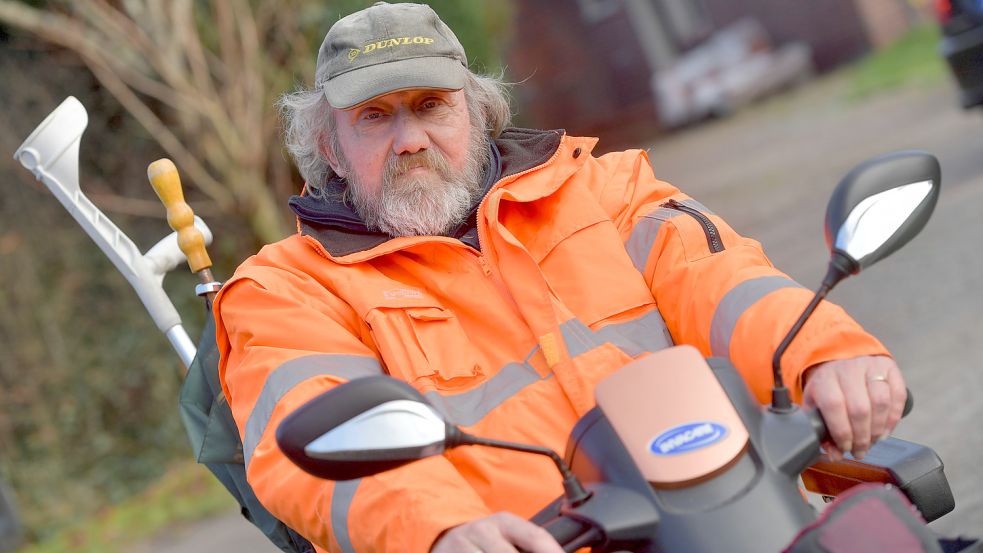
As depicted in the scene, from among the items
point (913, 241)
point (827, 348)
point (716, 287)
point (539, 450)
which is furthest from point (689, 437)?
point (913, 241)

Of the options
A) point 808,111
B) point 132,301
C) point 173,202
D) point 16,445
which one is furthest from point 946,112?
point 173,202

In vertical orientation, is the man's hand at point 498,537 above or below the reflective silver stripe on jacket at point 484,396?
below

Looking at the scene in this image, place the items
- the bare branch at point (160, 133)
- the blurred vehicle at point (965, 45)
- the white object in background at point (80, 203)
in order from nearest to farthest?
the white object in background at point (80, 203), the blurred vehicle at point (965, 45), the bare branch at point (160, 133)

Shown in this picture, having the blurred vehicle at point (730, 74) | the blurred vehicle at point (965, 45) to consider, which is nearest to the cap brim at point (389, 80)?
the blurred vehicle at point (965, 45)

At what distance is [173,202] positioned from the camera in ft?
11.1

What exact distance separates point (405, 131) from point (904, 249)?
505 centimetres

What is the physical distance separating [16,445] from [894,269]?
5937 millimetres

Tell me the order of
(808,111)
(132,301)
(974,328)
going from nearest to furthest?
1. (974,328)
2. (132,301)
3. (808,111)

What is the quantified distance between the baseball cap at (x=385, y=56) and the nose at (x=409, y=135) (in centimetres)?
14

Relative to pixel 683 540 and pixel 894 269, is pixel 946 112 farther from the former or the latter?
pixel 683 540

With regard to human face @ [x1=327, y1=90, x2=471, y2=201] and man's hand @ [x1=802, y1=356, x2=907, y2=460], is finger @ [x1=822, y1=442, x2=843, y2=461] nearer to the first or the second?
man's hand @ [x1=802, y1=356, x2=907, y2=460]

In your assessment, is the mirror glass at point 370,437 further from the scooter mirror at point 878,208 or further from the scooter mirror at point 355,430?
the scooter mirror at point 878,208

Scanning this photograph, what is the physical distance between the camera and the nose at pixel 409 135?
2.96 m

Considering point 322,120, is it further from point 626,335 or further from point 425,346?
point 626,335
